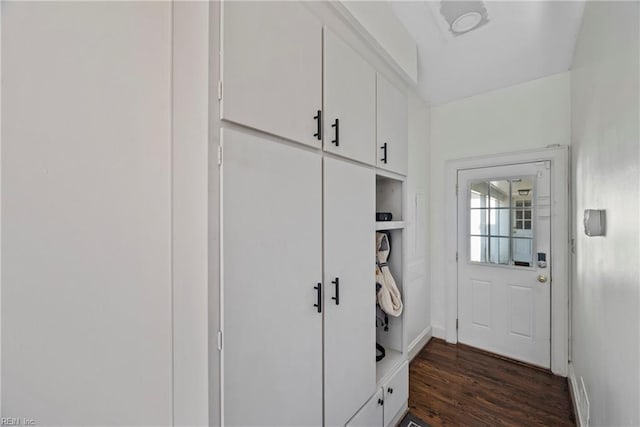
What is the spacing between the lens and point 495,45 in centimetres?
221

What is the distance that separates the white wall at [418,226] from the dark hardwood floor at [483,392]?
0.35m

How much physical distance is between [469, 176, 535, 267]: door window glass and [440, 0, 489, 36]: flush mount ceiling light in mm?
1528

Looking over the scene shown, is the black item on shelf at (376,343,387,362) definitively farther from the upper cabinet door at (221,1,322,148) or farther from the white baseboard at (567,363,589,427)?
the upper cabinet door at (221,1,322,148)

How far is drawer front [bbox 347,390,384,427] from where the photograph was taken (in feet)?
4.92

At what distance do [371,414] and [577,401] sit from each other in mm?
1630

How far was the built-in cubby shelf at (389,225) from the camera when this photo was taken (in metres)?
1.78

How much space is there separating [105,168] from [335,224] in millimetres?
917

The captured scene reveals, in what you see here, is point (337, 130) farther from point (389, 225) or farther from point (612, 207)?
point (612, 207)

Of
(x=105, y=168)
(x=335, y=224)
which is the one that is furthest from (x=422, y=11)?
(x=105, y=168)

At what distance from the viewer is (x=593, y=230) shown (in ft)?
4.34

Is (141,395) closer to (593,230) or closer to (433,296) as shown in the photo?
(593,230)

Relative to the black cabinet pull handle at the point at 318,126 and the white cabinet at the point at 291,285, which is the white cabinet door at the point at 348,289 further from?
the black cabinet pull handle at the point at 318,126

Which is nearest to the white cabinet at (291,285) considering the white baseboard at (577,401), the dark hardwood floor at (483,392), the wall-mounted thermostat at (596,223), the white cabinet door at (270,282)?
the white cabinet door at (270,282)
